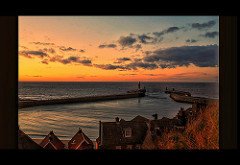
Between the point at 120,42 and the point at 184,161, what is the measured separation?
173cm

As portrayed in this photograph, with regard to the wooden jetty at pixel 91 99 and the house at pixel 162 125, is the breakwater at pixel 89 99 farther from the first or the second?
the house at pixel 162 125

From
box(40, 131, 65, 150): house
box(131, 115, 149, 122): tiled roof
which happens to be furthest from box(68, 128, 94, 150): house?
box(131, 115, 149, 122): tiled roof

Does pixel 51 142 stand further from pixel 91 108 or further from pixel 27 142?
pixel 91 108

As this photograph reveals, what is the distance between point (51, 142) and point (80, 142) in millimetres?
288

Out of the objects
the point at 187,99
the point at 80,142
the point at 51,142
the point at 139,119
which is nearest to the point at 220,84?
the point at 187,99

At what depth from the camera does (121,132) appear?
3303 mm

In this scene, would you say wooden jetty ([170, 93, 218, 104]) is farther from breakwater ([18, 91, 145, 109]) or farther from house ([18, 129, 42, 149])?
house ([18, 129, 42, 149])

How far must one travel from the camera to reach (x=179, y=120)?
11.0ft

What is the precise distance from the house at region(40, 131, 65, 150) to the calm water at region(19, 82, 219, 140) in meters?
0.07

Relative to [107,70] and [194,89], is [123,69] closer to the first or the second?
[107,70]

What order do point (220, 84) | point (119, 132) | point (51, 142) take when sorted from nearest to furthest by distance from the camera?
point (220, 84) → point (51, 142) → point (119, 132)

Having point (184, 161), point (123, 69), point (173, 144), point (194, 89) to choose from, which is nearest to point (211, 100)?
point (194, 89)

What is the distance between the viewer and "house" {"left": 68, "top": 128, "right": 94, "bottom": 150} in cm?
310

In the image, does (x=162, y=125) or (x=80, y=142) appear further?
(x=162, y=125)
